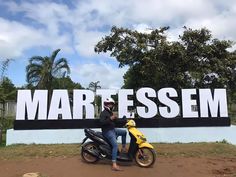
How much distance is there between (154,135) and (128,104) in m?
1.34

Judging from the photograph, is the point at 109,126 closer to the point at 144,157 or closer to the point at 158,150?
the point at 144,157

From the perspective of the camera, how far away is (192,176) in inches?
342

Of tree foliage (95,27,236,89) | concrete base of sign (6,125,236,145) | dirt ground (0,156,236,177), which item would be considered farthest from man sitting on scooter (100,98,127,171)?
tree foliage (95,27,236,89)

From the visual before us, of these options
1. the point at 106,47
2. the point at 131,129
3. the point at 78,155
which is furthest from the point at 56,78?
Result: the point at 131,129

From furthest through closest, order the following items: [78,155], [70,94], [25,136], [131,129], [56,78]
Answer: [56,78], [70,94], [25,136], [78,155], [131,129]

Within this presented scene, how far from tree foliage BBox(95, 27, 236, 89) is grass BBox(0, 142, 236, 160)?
7.86 m

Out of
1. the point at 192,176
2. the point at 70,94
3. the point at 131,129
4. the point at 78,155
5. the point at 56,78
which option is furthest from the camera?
the point at 56,78

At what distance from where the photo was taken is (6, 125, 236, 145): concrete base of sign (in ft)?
43.1

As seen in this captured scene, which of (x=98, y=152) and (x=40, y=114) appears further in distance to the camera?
(x=40, y=114)

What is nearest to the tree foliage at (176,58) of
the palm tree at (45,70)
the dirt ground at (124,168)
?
the palm tree at (45,70)

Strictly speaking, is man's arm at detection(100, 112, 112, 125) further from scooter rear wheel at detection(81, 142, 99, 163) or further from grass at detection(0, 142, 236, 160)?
grass at detection(0, 142, 236, 160)

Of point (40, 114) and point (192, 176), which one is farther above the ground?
point (40, 114)

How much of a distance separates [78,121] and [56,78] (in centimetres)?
1179

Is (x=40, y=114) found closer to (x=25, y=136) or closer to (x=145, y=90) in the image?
(x=25, y=136)
